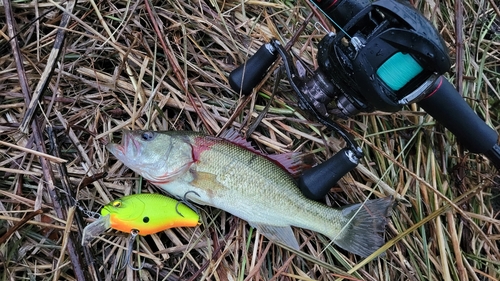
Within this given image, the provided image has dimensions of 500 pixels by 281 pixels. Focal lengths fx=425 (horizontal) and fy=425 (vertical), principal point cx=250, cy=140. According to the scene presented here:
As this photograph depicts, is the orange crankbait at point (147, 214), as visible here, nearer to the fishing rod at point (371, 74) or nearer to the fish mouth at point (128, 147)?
the fish mouth at point (128, 147)

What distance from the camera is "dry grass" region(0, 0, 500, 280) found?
257 cm

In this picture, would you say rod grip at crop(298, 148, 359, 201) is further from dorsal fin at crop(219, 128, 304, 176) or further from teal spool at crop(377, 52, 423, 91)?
teal spool at crop(377, 52, 423, 91)

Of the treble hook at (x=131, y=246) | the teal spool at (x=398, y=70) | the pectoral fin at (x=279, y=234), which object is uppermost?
the teal spool at (x=398, y=70)

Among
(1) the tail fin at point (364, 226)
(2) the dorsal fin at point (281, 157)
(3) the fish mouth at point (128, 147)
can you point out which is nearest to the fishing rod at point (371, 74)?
(2) the dorsal fin at point (281, 157)

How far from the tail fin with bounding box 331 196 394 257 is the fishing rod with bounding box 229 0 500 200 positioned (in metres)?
0.27

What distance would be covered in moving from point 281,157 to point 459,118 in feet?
3.35

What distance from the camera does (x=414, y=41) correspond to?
1.74 meters

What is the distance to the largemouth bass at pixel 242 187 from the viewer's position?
246 cm

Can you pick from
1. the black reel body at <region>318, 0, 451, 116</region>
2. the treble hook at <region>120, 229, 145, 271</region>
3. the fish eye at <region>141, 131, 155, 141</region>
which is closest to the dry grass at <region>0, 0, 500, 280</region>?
the treble hook at <region>120, 229, 145, 271</region>

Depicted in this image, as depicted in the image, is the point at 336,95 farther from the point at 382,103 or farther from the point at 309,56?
the point at 309,56

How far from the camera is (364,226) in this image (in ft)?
8.34

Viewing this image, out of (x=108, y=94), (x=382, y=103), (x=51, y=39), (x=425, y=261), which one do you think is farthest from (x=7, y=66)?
(x=425, y=261)

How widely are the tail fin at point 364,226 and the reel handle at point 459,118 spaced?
0.56 metres

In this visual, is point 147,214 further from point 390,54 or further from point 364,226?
point 390,54
